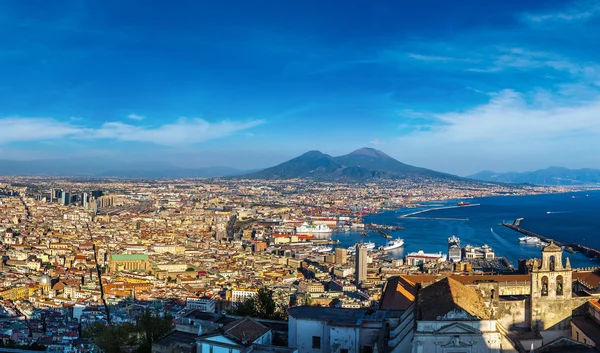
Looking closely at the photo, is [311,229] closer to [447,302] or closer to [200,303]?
[200,303]

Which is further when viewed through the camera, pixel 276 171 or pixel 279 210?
pixel 276 171

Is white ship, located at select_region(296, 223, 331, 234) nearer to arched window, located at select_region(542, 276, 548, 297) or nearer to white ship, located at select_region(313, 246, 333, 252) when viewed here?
white ship, located at select_region(313, 246, 333, 252)

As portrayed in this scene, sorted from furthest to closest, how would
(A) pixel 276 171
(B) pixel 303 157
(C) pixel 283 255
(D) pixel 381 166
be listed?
(B) pixel 303 157, (D) pixel 381 166, (A) pixel 276 171, (C) pixel 283 255

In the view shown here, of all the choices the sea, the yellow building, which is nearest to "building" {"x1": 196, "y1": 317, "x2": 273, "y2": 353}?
the yellow building

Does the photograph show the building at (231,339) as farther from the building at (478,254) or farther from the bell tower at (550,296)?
the building at (478,254)

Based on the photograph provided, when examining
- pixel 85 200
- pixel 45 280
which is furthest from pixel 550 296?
pixel 85 200

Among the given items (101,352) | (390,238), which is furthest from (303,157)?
(101,352)

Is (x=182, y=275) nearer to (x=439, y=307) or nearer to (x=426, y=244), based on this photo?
(x=426, y=244)
